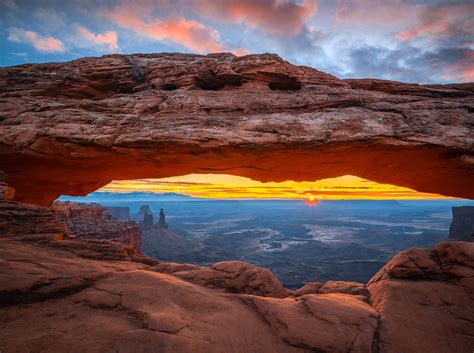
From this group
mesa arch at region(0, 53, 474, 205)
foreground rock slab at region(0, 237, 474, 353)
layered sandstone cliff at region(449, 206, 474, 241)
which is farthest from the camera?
layered sandstone cliff at region(449, 206, 474, 241)

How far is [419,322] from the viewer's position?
774cm

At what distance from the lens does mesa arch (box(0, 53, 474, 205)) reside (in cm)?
1109

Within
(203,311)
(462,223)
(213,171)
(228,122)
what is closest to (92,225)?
(213,171)

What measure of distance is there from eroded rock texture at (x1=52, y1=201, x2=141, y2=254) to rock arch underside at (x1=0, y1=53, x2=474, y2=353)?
47.5m

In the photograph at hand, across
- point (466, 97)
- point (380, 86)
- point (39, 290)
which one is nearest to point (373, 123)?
point (380, 86)

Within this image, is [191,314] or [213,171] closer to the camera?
[191,314]

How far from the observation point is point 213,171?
1536 cm

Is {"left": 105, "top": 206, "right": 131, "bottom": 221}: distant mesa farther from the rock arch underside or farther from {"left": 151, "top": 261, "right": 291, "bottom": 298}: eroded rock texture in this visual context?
{"left": 151, "top": 261, "right": 291, "bottom": 298}: eroded rock texture

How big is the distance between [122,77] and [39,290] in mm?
12168

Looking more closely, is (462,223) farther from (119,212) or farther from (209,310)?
(119,212)

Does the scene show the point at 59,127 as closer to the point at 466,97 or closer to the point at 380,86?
the point at 380,86

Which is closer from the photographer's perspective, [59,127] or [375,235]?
[59,127]

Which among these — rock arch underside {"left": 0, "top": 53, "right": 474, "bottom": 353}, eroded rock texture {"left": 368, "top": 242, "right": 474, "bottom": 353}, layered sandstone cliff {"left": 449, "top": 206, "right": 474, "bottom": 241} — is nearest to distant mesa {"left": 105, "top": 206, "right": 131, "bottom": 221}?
rock arch underside {"left": 0, "top": 53, "right": 474, "bottom": 353}

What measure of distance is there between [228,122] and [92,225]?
6627 cm
